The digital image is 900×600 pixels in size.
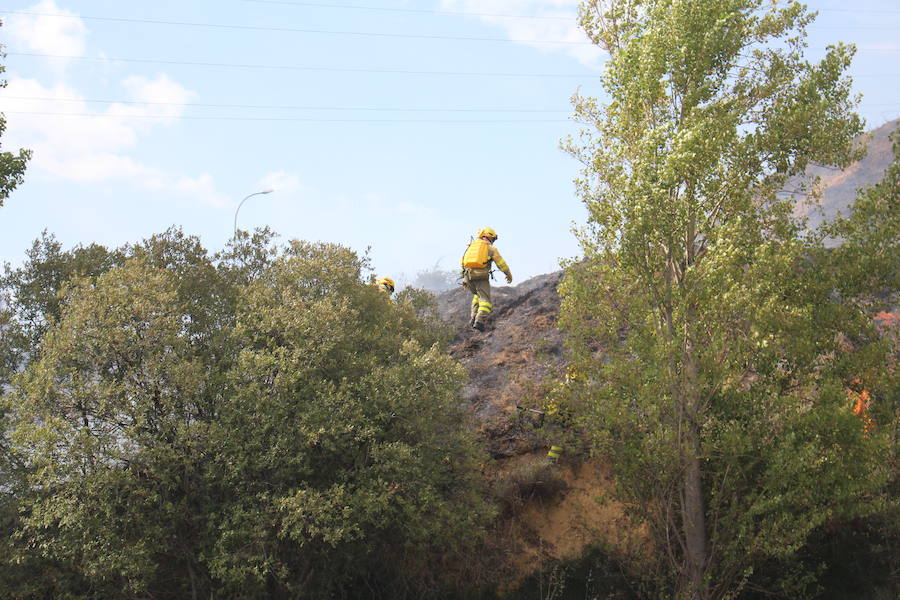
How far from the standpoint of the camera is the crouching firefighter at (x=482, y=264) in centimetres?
2153

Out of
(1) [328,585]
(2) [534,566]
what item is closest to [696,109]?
(2) [534,566]

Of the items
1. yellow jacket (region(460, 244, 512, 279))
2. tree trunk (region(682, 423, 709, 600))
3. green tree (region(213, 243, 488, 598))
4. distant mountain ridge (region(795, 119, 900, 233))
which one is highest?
distant mountain ridge (region(795, 119, 900, 233))

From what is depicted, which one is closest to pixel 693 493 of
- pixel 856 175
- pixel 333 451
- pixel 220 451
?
pixel 333 451

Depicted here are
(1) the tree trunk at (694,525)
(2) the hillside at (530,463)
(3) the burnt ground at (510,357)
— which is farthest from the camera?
(3) the burnt ground at (510,357)

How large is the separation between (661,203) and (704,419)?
4568 millimetres

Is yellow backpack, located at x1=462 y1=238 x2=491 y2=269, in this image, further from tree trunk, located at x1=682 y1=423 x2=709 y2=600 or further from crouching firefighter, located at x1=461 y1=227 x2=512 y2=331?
tree trunk, located at x1=682 y1=423 x2=709 y2=600

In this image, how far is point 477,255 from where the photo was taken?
21453mm

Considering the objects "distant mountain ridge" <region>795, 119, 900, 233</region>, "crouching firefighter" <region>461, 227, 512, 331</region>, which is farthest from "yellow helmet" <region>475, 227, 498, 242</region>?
"distant mountain ridge" <region>795, 119, 900, 233</region>

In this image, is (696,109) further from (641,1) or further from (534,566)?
(534,566)

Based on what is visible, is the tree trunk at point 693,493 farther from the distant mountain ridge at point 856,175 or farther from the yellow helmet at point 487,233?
the distant mountain ridge at point 856,175

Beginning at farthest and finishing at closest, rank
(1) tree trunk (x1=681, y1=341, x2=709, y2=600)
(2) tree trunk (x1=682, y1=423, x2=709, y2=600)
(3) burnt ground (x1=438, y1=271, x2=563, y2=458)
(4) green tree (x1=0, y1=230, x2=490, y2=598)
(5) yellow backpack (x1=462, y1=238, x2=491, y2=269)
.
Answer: (5) yellow backpack (x1=462, y1=238, x2=491, y2=269), (3) burnt ground (x1=438, y1=271, x2=563, y2=458), (2) tree trunk (x1=682, y1=423, x2=709, y2=600), (1) tree trunk (x1=681, y1=341, x2=709, y2=600), (4) green tree (x1=0, y1=230, x2=490, y2=598)

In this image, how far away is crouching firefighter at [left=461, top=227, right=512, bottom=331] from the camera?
21.5 metres

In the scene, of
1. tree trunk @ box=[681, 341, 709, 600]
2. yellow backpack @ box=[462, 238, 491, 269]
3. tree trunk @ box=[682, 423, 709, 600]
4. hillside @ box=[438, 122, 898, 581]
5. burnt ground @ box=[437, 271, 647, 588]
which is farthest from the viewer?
yellow backpack @ box=[462, 238, 491, 269]

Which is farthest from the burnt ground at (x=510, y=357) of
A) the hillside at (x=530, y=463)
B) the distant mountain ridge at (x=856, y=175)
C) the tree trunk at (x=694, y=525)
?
the distant mountain ridge at (x=856, y=175)
